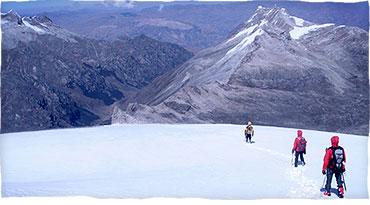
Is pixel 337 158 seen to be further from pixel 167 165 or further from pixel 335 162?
pixel 167 165

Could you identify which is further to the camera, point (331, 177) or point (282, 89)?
point (282, 89)

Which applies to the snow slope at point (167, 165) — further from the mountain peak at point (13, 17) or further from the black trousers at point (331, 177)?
the mountain peak at point (13, 17)

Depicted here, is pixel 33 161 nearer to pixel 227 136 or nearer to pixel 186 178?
pixel 186 178

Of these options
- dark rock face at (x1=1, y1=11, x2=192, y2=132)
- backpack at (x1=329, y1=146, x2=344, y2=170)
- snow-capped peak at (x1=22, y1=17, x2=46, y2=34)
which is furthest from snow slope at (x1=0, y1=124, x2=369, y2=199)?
snow-capped peak at (x1=22, y1=17, x2=46, y2=34)

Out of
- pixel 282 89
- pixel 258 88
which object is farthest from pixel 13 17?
pixel 282 89

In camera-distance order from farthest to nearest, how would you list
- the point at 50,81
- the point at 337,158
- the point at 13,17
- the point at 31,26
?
the point at 31,26
the point at 13,17
the point at 50,81
the point at 337,158

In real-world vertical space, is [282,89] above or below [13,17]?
below

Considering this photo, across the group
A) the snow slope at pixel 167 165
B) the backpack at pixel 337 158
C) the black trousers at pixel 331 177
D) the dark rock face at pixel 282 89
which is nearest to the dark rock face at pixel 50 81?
the dark rock face at pixel 282 89

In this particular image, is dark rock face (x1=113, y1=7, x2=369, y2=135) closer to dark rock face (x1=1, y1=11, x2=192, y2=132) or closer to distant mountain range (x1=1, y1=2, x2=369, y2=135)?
distant mountain range (x1=1, y1=2, x2=369, y2=135)
